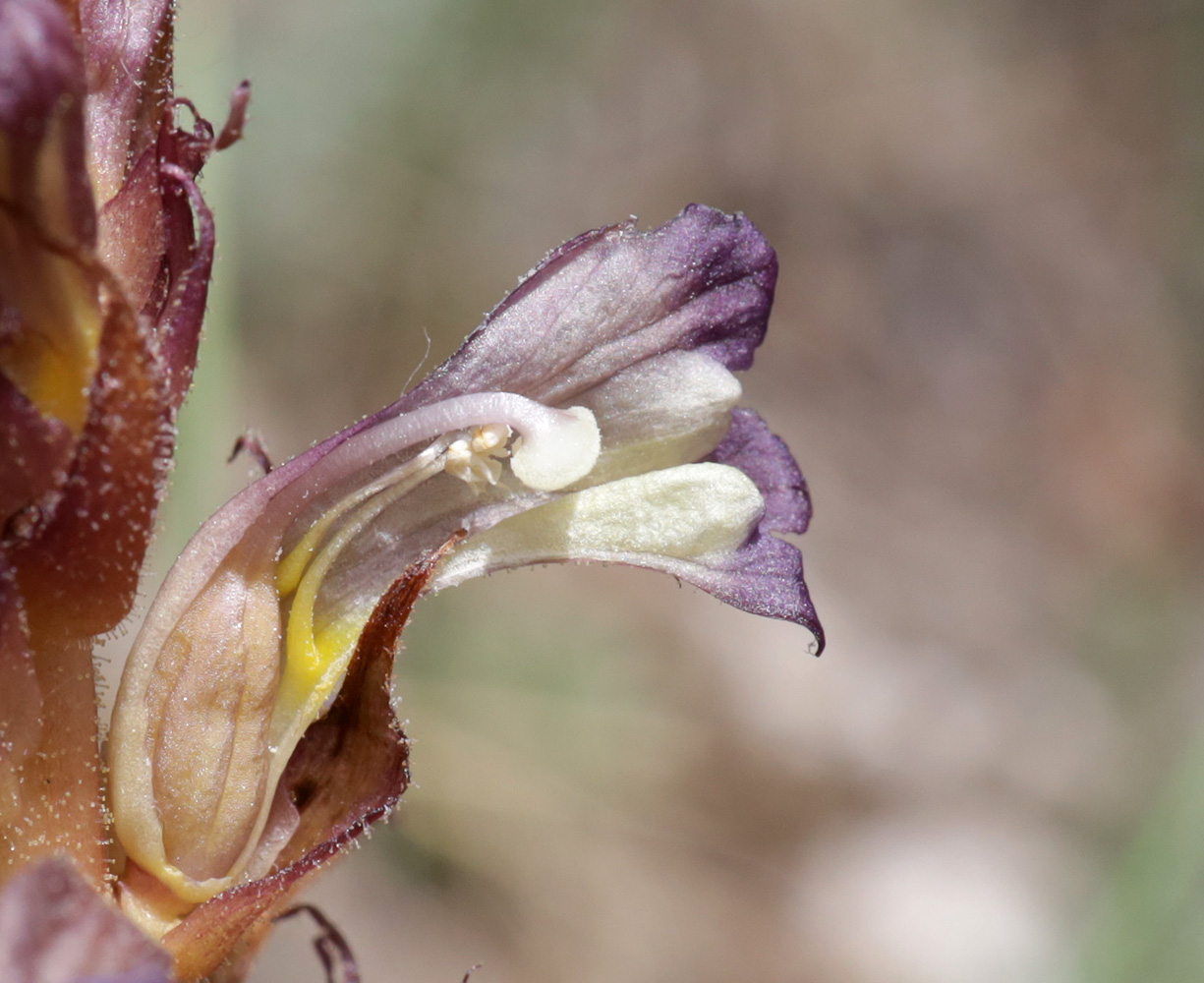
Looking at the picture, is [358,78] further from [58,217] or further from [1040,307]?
[58,217]

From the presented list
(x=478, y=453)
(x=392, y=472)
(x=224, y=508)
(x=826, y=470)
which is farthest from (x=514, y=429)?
(x=826, y=470)

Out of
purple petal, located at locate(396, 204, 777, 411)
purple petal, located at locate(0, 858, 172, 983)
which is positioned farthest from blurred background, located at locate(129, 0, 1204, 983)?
purple petal, located at locate(0, 858, 172, 983)

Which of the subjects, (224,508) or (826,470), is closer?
(224,508)

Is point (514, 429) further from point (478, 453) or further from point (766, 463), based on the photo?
point (766, 463)

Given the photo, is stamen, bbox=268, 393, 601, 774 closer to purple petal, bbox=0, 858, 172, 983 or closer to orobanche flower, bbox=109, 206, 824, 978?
orobanche flower, bbox=109, 206, 824, 978

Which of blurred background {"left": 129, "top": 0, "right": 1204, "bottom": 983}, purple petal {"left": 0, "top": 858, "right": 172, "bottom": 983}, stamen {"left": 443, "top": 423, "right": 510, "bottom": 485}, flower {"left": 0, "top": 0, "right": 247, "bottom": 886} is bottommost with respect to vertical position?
purple petal {"left": 0, "top": 858, "right": 172, "bottom": 983}

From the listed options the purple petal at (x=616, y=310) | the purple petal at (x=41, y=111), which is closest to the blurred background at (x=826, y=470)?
the purple petal at (x=616, y=310)

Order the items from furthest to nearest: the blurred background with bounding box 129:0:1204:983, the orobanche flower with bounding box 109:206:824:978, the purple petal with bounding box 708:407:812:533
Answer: the blurred background with bounding box 129:0:1204:983
the purple petal with bounding box 708:407:812:533
the orobanche flower with bounding box 109:206:824:978
